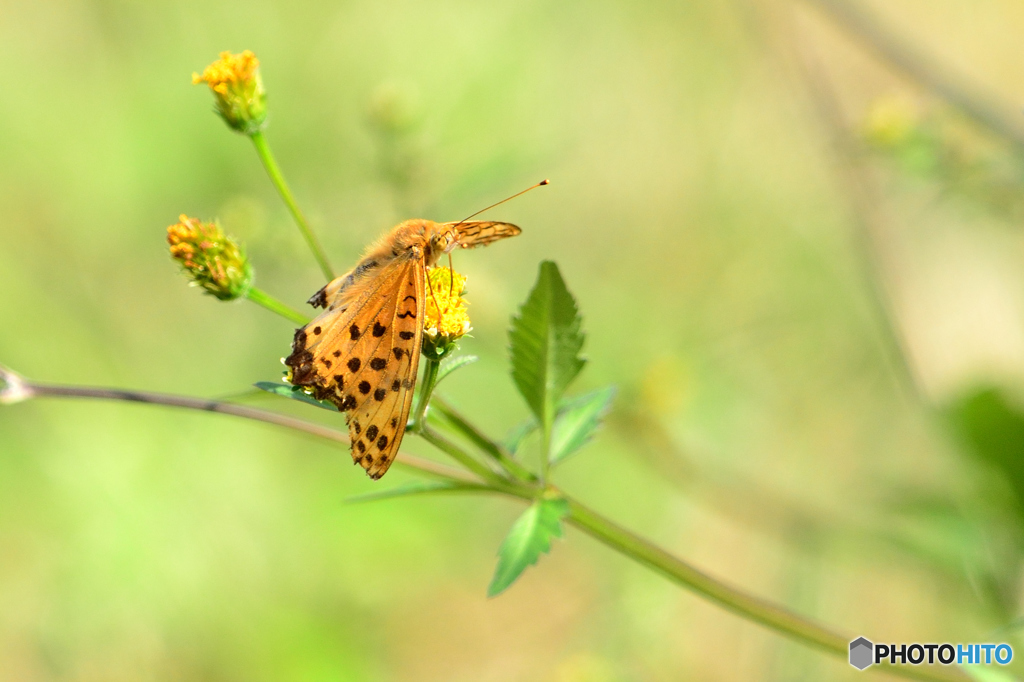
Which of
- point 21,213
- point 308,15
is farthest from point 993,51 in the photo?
point 21,213

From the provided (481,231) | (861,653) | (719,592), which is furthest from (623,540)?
(481,231)

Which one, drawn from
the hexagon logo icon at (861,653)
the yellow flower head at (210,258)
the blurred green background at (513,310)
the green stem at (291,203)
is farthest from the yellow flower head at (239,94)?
the hexagon logo icon at (861,653)

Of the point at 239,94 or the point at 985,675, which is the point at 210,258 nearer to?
the point at 239,94

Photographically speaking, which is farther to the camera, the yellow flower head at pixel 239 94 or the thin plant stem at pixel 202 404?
the yellow flower head at pixel 239 94

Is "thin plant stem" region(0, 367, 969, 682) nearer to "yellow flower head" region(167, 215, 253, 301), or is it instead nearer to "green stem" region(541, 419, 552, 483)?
"green stem" region(541, 419, 552, 483)

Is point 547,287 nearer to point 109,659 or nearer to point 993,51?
point 109,659

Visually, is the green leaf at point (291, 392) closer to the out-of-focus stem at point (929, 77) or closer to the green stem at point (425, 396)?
the green stem at point (425, 396)
